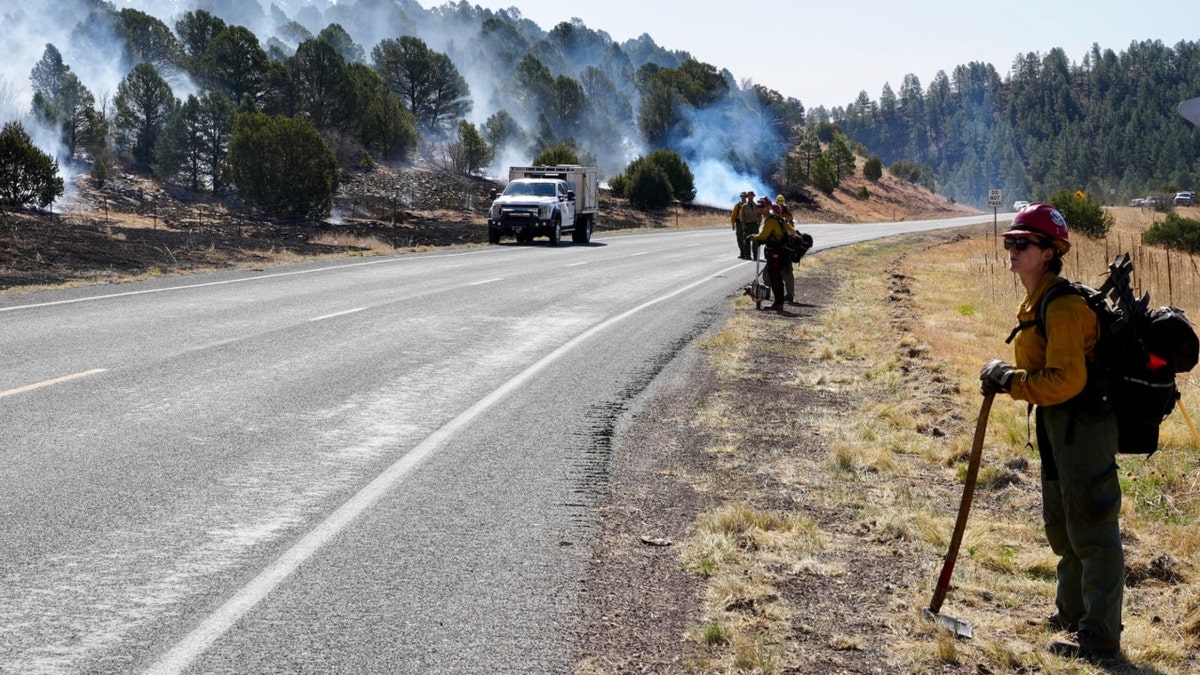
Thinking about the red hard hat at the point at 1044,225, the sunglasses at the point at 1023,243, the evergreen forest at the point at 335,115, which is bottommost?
the sunglasses at the point at 1023,243

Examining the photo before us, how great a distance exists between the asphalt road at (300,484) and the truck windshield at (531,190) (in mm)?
22002

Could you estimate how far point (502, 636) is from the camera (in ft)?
14.5

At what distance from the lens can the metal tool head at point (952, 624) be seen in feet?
15.1

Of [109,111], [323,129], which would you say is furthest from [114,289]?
[109,111]

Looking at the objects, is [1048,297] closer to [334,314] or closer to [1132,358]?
[1132,358]

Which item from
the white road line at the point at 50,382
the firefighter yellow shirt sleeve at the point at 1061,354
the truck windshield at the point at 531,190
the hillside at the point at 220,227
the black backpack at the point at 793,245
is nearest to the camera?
the firefighter yellow shirt sleeve at the point at 1061,354

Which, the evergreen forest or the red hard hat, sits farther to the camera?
the evergreen forest

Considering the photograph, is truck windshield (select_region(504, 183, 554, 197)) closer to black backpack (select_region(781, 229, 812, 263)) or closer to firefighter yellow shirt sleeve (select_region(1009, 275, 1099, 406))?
black backpack (select_region(781, 229, 812, 263))

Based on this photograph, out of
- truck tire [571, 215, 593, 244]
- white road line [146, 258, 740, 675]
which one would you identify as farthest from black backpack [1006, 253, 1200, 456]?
truck tire [571, 215, 593, 244]

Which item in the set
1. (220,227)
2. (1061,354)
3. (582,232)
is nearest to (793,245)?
(1061,354)

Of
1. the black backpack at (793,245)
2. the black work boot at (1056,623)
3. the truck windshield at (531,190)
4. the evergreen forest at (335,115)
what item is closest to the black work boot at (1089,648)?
the black work boot at (1056,623)

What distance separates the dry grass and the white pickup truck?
22.5 metres

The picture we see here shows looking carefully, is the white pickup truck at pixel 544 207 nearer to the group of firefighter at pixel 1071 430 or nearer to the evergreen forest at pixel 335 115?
the evergreen forest at pixel 335 115

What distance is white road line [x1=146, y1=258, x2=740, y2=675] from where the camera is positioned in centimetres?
416
